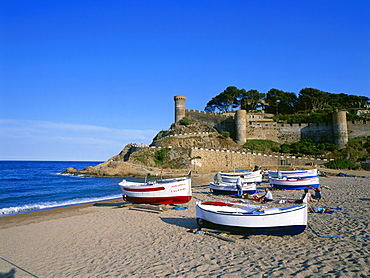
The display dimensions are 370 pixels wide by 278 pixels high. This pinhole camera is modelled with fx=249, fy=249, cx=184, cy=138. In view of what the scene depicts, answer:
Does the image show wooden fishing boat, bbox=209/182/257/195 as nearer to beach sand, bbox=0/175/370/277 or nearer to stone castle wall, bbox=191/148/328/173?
beach sand, bbox=0/175/370/277

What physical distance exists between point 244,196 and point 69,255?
11035 mm

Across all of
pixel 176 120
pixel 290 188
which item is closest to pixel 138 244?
pixel 290 188

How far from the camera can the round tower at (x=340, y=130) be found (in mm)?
42209

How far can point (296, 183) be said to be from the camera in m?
19.0

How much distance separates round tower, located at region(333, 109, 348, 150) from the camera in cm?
4221

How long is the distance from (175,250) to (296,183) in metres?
14.4

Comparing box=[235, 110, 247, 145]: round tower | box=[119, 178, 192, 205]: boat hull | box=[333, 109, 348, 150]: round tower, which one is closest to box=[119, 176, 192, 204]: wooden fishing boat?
box=[119, 178, 192, 205]: boat hull

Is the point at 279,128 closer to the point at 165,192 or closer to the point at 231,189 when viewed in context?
the point at 231,189

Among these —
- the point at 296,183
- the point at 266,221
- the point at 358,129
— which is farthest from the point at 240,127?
the point at 266,221

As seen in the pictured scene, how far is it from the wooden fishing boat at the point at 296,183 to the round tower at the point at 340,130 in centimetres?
2848

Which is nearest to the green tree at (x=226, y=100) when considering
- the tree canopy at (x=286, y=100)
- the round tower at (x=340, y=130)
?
the tree canopy at (x=286, y=100)

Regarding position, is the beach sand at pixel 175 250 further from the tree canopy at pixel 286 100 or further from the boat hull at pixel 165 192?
the tree canopy at pixel 286 100

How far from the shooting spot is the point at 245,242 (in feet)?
26.0

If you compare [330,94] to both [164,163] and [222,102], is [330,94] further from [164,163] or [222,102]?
[164,163]
